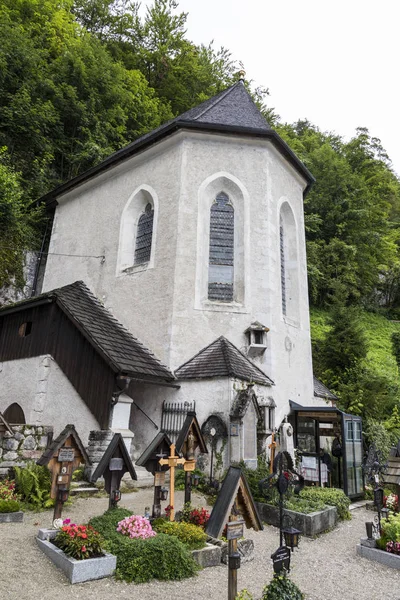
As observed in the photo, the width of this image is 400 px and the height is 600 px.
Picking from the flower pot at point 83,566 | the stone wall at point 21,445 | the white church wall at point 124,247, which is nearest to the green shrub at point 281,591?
the flower pot at point 83,566

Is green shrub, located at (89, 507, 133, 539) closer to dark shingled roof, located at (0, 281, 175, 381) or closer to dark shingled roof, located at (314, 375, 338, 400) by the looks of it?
dark shingled roof, located at (0, 281, 175, 381)

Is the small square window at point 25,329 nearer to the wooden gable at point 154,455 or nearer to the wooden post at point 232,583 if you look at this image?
the wooden gable at point 154,455

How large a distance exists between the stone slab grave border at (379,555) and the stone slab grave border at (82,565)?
3835 millimetres

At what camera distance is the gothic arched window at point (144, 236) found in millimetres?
13570

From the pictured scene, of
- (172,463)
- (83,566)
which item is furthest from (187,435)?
(83,566)

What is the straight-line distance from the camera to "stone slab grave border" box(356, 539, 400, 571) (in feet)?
18.6

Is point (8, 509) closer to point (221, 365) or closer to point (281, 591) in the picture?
point (281, 591)

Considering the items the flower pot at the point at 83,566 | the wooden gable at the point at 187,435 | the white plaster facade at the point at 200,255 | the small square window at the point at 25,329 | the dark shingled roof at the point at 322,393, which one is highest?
the white plaster facade at the point at 200,255

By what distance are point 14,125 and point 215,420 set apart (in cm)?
1557

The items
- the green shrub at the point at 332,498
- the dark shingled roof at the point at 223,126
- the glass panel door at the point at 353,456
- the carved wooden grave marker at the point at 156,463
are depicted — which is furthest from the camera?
the dark shingled roof at the point at 223,126

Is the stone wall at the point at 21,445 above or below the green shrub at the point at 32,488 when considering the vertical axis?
above

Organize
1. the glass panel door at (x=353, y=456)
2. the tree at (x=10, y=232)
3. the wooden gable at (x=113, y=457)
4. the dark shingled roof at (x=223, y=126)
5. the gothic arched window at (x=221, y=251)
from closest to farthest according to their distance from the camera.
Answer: the wooden gable at (x=113, y=457), the glass panel door at (x=353, y=456), the gothic arched window at (x=221, y=251), the dark shingled roof at (x=223, y=126), the tree at (x=10, y=232)

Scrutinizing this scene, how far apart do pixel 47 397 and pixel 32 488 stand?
3.58 m

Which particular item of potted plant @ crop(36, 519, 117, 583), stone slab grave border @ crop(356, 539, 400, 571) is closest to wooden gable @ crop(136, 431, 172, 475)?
potted plant @ crop(36, 519, 117, 583)
